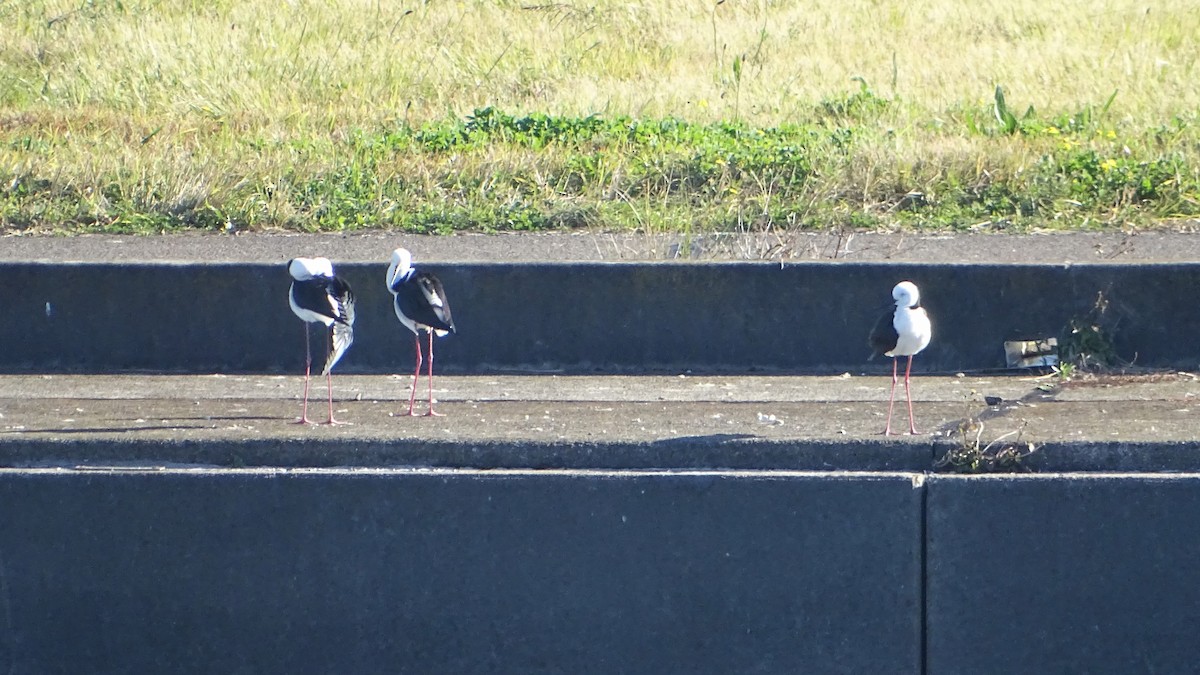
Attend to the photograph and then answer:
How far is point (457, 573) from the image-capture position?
600 centimetres

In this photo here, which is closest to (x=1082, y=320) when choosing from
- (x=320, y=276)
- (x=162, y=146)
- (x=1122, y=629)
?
(x=1122, y=629)

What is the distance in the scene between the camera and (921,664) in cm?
585

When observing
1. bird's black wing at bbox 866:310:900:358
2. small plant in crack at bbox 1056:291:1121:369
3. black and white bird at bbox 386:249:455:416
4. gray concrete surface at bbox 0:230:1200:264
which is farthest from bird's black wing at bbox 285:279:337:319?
small plant in crack at bbox 1056:291:1121:369

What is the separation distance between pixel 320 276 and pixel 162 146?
5.86 m

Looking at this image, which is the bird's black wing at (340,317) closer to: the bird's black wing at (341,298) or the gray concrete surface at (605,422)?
the bird's black wing at (341,298)

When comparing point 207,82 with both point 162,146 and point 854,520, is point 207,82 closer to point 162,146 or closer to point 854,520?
point 162,146

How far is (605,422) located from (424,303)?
0.99 metres

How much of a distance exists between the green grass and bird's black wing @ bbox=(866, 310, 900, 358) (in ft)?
10.9

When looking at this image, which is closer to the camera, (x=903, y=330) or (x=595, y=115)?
(x=903, y=330)

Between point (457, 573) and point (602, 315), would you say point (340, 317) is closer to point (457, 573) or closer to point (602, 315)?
point (457, 573)

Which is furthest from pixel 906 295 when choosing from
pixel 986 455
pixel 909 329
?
pixel 986 455

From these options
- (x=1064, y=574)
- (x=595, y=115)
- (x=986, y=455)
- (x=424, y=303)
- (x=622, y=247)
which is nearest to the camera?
(x=1064, y=574)

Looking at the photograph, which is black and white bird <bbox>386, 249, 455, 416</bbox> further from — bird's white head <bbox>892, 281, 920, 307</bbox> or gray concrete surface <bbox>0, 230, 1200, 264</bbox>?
bird's white head <bbox>892, 281, 920, 307</bbox>

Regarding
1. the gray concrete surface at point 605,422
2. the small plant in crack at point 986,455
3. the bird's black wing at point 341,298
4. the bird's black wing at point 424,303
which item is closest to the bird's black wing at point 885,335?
the gray concrete surface at point 605,422
